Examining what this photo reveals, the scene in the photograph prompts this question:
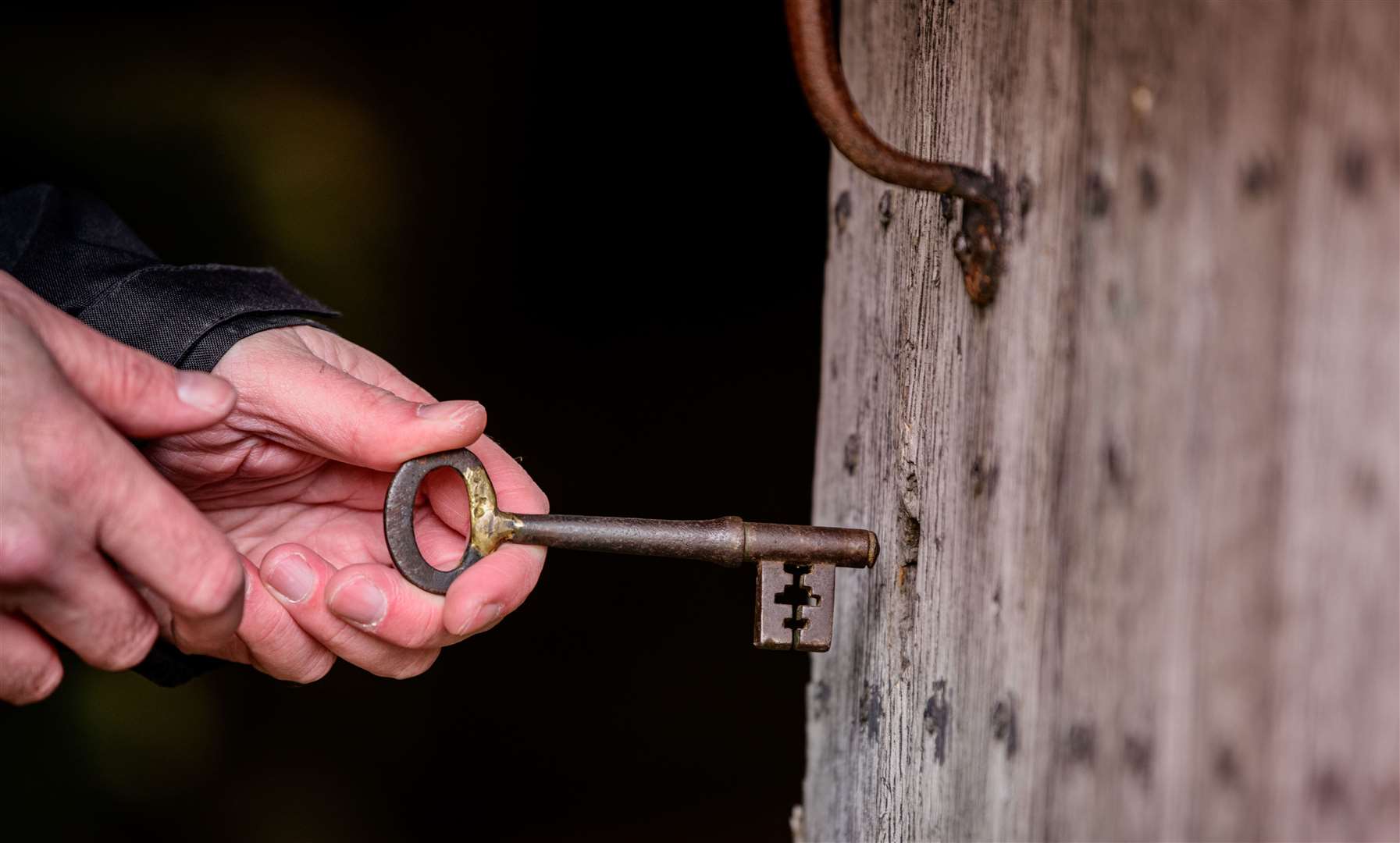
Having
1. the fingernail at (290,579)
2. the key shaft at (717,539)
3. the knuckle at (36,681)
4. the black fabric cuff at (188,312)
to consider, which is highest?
the black fabric cuff at (188,312)

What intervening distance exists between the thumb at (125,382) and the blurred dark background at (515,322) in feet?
7.05

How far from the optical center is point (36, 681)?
787mm

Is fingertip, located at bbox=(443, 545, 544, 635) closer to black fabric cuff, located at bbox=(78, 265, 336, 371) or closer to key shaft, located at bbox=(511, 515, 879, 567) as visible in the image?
key shaft, located at bbox=(511, 515, 879, 567)

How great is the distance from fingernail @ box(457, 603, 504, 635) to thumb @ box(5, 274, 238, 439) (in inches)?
10.5

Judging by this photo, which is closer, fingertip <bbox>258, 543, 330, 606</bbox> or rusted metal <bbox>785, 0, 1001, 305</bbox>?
rusted metal <bbox>785, 0, 1001, 305</bbox>

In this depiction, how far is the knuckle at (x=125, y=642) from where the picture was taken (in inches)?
30.0

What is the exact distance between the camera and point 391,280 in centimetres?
311

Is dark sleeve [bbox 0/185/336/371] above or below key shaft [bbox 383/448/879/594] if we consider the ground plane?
above

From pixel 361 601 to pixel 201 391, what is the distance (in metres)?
0.28

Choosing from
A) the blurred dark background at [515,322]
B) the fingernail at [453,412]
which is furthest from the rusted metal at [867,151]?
the blurred dark background at [515,322]

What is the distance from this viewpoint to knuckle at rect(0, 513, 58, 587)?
0.67m

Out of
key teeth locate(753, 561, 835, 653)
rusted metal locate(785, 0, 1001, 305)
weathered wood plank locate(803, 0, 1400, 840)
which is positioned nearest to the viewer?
weathered wood plank locate(803, 0, 1400, 840)

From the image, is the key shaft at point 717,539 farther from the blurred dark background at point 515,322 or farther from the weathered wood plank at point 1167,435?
the blurred dark background at point 515,322

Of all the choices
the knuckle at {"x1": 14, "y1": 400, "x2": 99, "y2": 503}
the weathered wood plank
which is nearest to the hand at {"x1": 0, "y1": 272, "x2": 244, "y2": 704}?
the knuckle at {"x1": 14, "y1": 400, "x2": 99, "y2": 503}
